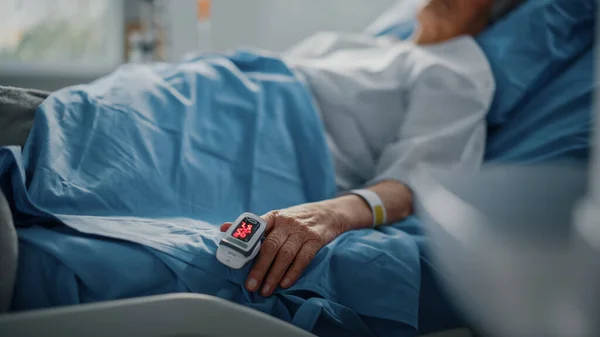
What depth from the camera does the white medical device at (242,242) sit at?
71cm

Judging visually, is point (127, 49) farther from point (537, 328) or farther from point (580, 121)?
point (537, 328)

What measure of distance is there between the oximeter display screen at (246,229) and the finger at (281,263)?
0.05 metres

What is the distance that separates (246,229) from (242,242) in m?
0.02

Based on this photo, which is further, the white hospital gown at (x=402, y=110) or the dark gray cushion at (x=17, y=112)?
the white hospital gown at (x=402, y=110)

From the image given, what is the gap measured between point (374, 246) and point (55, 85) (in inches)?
77.1

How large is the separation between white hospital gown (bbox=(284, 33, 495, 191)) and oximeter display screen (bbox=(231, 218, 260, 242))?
0.41m

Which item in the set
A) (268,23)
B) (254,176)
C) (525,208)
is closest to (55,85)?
(268,23)

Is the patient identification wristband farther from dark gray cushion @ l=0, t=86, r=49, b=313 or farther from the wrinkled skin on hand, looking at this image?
dark gray cushion @ l=0, t=86, r=49, b=313

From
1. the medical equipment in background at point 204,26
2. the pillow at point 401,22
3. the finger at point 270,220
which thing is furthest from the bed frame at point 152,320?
the medical equipment in background at point 204,26

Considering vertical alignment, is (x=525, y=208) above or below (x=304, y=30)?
above

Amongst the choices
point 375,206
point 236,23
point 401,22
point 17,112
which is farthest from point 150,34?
point 375,206

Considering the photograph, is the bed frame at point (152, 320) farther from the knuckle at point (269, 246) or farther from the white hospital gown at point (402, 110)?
the white hospital gown at point (402, 110)

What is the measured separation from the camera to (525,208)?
52cm

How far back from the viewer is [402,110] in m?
1.28
